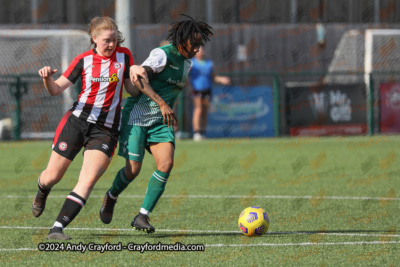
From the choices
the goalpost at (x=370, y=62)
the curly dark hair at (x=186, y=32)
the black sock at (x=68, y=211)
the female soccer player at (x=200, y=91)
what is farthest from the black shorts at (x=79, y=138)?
the goalpost at (x=370, y=62)

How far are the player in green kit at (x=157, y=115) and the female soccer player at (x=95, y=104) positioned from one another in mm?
242

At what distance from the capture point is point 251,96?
2027cm

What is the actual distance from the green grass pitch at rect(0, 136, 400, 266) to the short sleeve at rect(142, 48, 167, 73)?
1.37 m

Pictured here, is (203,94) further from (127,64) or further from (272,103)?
(127,64)

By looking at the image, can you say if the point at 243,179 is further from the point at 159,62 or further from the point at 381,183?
the point at 159,62

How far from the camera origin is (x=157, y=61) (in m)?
6.32

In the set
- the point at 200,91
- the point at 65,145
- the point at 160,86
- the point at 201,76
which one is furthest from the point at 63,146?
the point at 201,76

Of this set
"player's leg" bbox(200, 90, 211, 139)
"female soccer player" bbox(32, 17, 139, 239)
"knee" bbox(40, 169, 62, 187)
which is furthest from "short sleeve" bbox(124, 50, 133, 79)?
"player's leg" bbox(200, 90, 211, 139)

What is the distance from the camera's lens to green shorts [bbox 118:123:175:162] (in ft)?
21.0

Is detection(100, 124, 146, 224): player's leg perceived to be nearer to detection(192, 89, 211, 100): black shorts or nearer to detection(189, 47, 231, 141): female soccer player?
detection(189, 47, 231, 141): female soccer player

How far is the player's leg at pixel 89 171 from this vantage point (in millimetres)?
5770

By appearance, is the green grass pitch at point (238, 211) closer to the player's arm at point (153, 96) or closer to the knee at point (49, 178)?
the knee at point (49, 178)

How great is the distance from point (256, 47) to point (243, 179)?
17.0m

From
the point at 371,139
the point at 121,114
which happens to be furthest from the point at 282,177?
the point at 371,139
